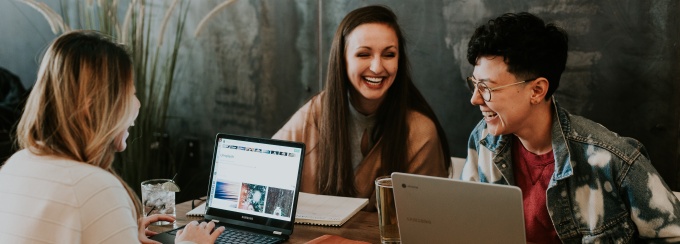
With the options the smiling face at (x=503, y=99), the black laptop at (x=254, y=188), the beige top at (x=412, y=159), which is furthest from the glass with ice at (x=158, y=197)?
the smiling face at (x=503, y=99)

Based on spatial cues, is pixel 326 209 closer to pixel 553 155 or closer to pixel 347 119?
pixel 347 119

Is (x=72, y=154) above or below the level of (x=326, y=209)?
above

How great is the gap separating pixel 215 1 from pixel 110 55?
7.45ft

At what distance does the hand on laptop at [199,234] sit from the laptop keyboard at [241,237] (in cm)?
7

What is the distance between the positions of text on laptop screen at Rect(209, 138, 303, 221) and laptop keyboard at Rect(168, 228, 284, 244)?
0.06 metres

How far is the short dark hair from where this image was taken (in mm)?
1884

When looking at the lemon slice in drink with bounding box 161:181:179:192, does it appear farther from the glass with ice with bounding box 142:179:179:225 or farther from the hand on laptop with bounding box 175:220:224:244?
the hand on laptop with bounding box 175:220:224:244

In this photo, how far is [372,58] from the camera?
2.47 m

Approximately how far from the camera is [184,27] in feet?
12.4

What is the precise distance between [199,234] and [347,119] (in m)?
0.90

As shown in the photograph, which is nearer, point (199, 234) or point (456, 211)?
point (456, 211)

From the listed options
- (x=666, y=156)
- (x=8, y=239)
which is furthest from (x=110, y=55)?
(x=666, y=156)

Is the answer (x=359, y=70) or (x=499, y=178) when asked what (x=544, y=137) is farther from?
(x=359, y=70)

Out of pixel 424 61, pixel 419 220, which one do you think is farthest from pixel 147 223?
pixel 424 61
